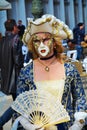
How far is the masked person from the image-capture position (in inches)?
135

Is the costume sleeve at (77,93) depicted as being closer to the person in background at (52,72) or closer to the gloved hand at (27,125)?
the person in background at (52,72)

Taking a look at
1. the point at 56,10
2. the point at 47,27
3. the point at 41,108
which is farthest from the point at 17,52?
the point at 56,10

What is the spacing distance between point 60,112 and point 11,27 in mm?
4770

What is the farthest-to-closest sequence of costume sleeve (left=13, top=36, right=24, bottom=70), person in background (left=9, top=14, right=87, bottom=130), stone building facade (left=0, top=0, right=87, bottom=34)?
stone building facade (left=0, top=0, right=87, bottom=34) < costume sleeve (left=13, top=36, right=24, bottom=70) < person in background (left=9, top=14, right=87, bottom=130)

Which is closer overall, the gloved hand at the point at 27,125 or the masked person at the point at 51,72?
the gloved hand at the point at 27,125

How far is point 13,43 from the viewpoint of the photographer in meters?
7.89

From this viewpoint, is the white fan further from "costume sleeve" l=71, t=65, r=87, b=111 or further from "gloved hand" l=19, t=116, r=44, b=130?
"costume sleeve" l=71, t=65, r=87, b=111

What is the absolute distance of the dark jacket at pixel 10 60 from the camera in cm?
787

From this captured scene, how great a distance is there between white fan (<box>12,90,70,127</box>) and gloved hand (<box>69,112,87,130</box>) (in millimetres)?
61

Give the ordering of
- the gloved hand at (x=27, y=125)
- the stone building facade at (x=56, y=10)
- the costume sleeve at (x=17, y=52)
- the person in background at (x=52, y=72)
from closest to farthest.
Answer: the gloved hand at (x=27, y=125)
the person in background at (x=52, y=72)
the costume sleeve at (x=17, y=52)
the stone building facade at (x=56, y=10)

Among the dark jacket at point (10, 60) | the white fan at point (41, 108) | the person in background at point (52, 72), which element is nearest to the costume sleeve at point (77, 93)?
the person in background at point (52, 72)

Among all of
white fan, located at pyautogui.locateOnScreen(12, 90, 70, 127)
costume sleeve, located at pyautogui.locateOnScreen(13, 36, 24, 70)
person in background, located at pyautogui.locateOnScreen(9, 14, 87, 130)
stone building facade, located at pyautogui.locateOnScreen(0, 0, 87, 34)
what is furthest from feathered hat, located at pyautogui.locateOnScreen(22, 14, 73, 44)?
stone building facade, located at pyautogui.locateOnScreen(0, 0, 87, 34)

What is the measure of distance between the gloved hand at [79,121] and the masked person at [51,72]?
0.07 feet

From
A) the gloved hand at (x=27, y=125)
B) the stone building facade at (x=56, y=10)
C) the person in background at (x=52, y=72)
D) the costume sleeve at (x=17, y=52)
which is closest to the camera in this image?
the gloved hand at (x=27, y=125)
